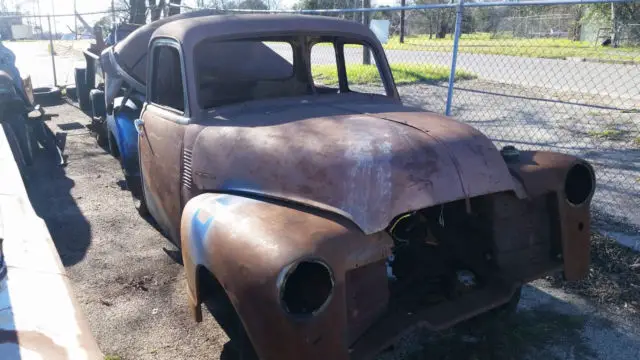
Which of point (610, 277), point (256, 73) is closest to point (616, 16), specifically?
point (610, 277)

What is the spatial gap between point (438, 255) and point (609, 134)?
19.8ft

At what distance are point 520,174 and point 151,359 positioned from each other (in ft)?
7.71

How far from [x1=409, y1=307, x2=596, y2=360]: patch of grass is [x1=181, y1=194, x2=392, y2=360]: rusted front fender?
1101mm

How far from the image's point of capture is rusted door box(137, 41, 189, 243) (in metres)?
3.52

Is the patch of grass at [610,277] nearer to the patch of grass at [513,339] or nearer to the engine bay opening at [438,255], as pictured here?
the patch of grass at [513,339]

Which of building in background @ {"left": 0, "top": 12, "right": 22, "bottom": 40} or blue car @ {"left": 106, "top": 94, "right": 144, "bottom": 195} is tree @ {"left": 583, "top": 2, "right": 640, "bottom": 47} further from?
building in background @ {"left": 0, "top": 12, "right": 22, "bottom": 40}

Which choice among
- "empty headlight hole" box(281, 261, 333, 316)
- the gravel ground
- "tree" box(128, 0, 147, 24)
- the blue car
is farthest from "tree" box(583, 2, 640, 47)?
"empty headlight hole" box(281, 261, 333, 316)

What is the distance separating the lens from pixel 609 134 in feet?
26.5

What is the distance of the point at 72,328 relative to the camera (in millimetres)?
1841

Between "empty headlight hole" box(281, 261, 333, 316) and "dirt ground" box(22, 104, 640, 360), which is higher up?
"empty headlight hole" box(281, 261, 333, 316)

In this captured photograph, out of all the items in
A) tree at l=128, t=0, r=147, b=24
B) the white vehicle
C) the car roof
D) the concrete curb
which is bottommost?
the concrete curb

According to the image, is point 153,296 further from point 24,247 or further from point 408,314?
point 408,314

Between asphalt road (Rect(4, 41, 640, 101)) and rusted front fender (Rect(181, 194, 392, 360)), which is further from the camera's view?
asphalt road (Rect(4, 41, 640, 101))

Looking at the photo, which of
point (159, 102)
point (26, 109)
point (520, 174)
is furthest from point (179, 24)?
point (26, 109)
